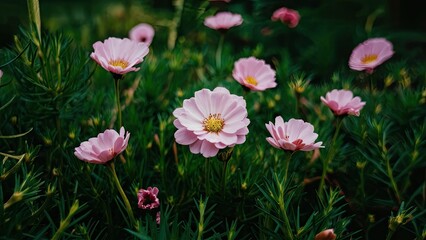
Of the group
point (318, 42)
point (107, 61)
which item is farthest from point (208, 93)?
point (318, 42)

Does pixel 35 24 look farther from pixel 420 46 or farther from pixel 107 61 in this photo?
pixel 420 46

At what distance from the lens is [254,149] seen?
923 mm

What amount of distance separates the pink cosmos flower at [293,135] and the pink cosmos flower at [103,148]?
0.21m

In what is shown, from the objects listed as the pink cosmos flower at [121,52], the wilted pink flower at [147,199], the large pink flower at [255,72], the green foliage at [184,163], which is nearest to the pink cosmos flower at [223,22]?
the green foliage at [184,163]

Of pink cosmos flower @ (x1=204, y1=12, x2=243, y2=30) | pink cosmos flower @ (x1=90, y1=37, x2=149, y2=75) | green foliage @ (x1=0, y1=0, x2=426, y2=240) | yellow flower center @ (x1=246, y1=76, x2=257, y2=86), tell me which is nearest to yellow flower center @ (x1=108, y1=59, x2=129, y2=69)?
pink cosmos flower @ (x1=90, y1=37, x2=149, y2=75)

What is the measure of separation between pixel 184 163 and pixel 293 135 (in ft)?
0.73

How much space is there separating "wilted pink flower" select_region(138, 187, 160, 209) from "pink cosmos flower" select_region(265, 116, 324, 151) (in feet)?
0.64

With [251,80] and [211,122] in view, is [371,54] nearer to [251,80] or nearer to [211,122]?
[251,80]

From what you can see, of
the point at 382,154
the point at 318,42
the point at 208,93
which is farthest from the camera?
the point at 318,42

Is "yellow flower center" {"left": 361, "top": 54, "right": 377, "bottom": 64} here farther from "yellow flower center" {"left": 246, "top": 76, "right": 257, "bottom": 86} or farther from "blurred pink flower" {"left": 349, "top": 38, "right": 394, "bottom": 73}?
"yellow flower center" {"left": 246, "top": 76, "right": 257, "bottom": 86}

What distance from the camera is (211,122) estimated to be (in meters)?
0.73

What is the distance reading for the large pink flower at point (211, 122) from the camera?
685 mm

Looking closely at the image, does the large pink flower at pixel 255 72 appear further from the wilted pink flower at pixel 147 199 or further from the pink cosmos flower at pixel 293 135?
the wilted pink flower at pixel 147 199

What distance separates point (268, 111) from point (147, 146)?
0.30 m
